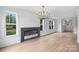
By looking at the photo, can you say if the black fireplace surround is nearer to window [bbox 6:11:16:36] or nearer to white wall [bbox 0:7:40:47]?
white wall [bbox 0:7:40:47]

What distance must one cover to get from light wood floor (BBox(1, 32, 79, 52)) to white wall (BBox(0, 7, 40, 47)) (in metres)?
0.12

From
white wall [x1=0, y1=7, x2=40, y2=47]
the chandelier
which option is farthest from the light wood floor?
the chandelier

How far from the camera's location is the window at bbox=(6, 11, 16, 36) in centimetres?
179

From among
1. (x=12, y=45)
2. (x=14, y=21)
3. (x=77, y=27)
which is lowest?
(x=12, y=45)

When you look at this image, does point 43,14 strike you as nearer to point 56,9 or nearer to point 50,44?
point 56,9

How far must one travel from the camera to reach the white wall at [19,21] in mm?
1768

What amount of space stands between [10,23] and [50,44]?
84cm

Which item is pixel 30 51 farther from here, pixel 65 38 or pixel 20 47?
pixel 65 38
